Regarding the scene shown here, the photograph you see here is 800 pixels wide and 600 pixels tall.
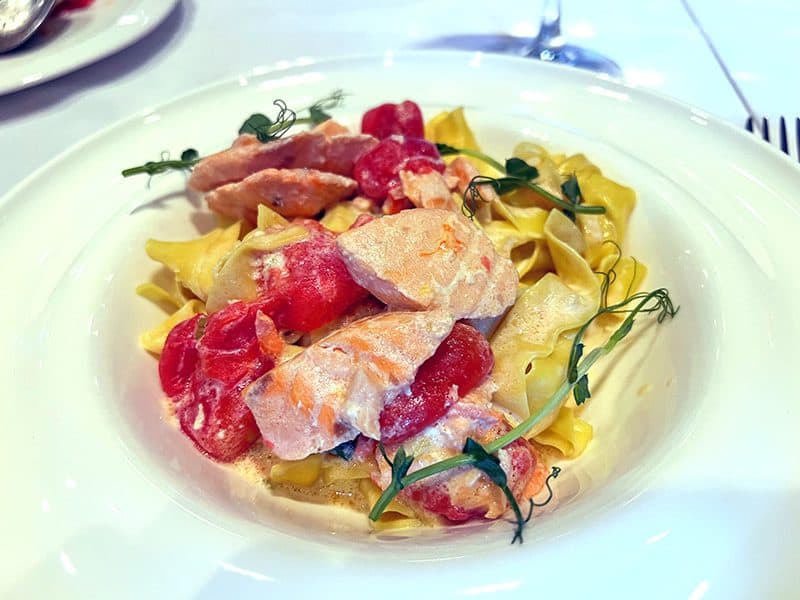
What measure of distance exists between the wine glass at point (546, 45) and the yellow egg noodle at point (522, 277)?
1.11 metres

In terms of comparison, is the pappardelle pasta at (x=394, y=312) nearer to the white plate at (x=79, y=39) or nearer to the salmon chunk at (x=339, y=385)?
the salmon chunk at (x=339, y=385)

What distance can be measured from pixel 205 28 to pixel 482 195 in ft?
7.61

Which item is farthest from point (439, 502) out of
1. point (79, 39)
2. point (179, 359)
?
point (79, 39)

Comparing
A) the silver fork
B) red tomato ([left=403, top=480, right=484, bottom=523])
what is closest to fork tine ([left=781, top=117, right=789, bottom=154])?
the silver fork

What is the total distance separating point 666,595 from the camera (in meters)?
1.24

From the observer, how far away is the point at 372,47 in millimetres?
3656

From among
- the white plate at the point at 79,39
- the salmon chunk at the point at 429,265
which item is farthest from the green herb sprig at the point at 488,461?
the white plate at the point at 79,39

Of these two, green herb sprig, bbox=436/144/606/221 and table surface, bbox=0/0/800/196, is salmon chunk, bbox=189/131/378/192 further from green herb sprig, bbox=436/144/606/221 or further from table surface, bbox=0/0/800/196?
table surface, bbox=0/0/800/196

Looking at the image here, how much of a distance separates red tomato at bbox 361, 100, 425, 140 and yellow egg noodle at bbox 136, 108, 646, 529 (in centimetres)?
13

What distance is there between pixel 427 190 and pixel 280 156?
51 centimetres

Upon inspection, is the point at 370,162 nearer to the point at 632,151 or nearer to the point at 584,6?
the point at 632,151

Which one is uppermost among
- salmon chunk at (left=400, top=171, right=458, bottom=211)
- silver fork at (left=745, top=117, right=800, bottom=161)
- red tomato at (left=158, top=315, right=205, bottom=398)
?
salmon chunk at (left=400, top=171, right=458, bottom=211)

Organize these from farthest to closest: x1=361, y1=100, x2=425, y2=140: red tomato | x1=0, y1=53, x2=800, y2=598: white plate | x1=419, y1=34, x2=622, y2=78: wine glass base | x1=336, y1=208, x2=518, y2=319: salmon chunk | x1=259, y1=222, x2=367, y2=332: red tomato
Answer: x1=419, y1=34, x2=622, y2=78: wine glass base
x1=361, y1=100, x2=425, y2=140: red tomato
x1=259, y1=222, x2=367, y2=332: red tomato
x1=336, y1=208, x2=518, y2=319: salmon chunk
x1=0, y1=53, x2=800, y2=598: white plate

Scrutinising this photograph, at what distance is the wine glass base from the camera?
3428 millimetres
